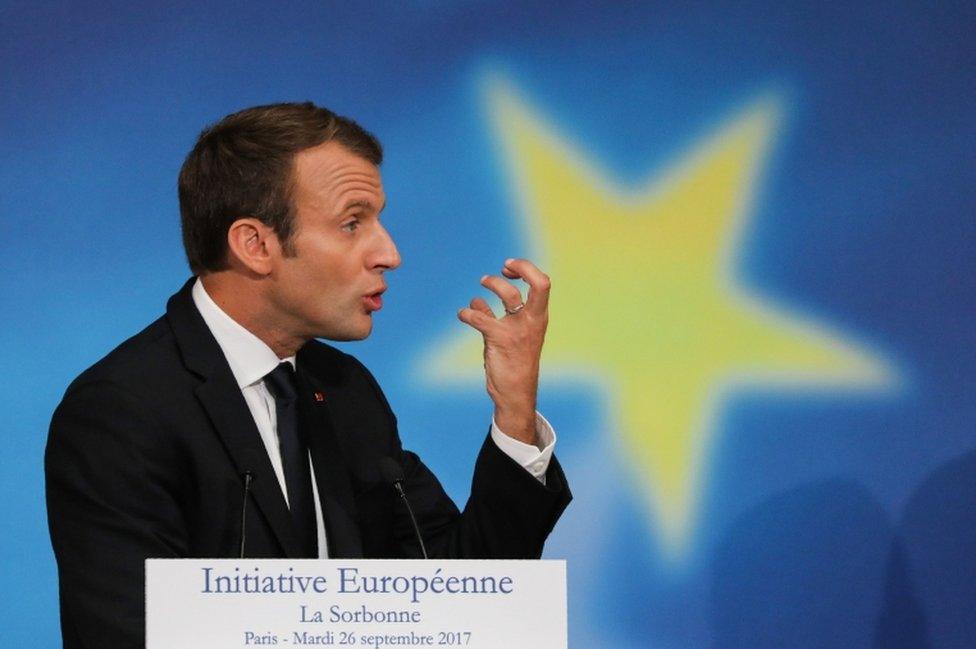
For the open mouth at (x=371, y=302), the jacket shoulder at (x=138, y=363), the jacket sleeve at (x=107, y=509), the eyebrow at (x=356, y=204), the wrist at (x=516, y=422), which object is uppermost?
the eyebrow at (x=356, y=204)

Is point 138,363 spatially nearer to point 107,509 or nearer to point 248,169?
point 107,509

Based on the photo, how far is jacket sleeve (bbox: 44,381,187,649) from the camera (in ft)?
5.85

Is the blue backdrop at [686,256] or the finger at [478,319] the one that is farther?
the blue backdrop at [686,256]

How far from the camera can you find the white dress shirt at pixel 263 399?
2084 millimetres

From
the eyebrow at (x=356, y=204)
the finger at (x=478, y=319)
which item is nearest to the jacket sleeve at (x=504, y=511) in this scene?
the finger at (x=478, y=319)

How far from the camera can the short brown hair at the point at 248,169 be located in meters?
2.14

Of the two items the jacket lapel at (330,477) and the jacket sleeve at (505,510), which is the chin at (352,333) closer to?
the jacket lapel at (330,477)

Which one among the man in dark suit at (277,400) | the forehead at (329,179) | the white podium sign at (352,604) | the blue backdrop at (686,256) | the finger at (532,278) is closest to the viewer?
the white podium sign at (352,604)

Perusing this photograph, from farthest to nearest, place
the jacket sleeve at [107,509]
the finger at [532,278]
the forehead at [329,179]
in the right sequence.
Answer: the forehead at [329,179], the finger at [532,278], the jacket sleeve at [107,509]

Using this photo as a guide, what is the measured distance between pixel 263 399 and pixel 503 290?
0.42m

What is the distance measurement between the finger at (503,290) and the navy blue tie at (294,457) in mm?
369

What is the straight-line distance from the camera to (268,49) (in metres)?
2.93

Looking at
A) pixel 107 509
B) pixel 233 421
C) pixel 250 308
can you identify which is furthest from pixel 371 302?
pixel 107 509

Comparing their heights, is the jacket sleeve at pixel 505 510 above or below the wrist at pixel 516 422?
below
